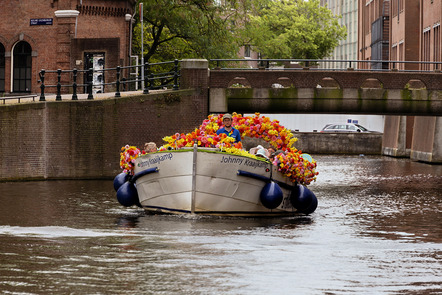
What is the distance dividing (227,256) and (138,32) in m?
30.5

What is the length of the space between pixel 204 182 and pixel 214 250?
178 inches

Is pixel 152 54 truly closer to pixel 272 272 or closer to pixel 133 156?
pixel 133 156

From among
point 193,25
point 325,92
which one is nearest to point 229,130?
point 325,92

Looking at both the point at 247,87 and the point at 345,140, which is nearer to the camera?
the point at 247,87

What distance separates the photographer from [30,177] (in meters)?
28.9

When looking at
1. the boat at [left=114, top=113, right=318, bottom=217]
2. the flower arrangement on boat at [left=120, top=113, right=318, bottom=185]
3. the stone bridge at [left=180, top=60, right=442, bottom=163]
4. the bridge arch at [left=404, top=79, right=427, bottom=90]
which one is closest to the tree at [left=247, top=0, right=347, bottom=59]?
the bridge arch at [left=404, top=79, right=427, bottom=90]

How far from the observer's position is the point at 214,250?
13414 mm

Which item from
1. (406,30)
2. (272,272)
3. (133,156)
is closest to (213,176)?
(133,156)

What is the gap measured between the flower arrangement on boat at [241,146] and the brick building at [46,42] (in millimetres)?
15265

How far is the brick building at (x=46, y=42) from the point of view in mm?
35438

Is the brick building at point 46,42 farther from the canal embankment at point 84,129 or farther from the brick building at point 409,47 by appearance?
the brick building at point 409,47

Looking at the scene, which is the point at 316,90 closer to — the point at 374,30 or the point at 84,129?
the point at 84,129

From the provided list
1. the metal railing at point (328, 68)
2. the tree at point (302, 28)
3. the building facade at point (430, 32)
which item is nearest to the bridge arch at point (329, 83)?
the metal railing at point (328, 68)

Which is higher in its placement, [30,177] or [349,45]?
[349,45]
